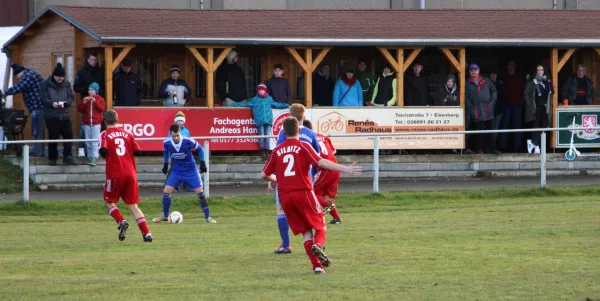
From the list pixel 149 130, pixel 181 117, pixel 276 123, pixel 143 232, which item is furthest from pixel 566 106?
pixel 143 232

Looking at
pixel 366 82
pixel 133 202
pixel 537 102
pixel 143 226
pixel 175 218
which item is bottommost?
pixel 175 218

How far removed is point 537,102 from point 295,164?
1592 centimetres

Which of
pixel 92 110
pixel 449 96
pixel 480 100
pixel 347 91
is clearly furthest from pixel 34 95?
pixel 480 100

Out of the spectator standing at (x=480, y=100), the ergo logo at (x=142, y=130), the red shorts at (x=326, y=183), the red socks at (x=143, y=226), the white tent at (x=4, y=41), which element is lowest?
the red socks at (x=143, y=226)

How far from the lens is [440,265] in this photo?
12.3 m

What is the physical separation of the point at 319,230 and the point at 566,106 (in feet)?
55.0

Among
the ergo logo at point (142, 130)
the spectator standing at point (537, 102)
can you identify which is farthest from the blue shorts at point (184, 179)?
the spectator standing at point (537, 102)

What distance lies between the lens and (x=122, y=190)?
15594mm

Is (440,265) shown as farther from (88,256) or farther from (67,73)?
(67,73)

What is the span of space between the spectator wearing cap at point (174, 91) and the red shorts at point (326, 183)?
8.39m

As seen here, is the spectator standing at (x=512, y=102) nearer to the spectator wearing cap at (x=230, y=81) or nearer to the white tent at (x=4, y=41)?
the spectator wearing cap at (x=230, y=81)

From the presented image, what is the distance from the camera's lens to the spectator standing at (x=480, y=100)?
2664 centimetres

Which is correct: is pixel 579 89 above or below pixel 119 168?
above

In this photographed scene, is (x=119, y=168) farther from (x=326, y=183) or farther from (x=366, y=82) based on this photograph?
(x=366, y=82)
